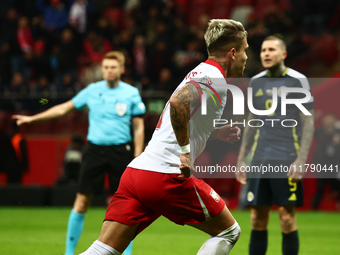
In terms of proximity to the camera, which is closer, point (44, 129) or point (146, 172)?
point (146, 172)

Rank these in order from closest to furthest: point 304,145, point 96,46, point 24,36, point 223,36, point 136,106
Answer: point 223,36 < point 304,145 < point 136,106 < point 96,46 < point 24,36

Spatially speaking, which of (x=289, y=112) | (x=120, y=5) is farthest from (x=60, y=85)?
(x=289, y=112)

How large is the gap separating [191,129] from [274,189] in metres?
2.18

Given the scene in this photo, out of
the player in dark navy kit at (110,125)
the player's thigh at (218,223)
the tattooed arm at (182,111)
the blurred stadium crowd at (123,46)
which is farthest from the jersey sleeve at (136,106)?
the blurred stadium crowd at (123,46)

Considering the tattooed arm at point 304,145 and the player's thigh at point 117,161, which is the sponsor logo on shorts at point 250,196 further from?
the player's thigh at point 117,161

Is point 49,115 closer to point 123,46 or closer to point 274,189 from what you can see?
point 274,189

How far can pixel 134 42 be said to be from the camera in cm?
1517

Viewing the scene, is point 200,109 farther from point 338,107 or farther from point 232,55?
point 338,107

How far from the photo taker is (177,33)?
1516 centimetres

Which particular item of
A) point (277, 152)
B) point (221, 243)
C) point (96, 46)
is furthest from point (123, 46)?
point (221, 243)

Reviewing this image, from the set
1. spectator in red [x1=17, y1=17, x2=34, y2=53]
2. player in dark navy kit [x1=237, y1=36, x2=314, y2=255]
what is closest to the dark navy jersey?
player in dark navy kit [x1=237, y1=36, x2=314, y2=255]

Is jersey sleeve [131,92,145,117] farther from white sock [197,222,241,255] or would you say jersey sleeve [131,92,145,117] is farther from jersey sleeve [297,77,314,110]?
white sock [197,222,241,255]


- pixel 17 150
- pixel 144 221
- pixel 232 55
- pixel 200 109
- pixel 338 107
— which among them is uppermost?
pixel 232 55

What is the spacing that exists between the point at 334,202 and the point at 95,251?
34.2 ft
